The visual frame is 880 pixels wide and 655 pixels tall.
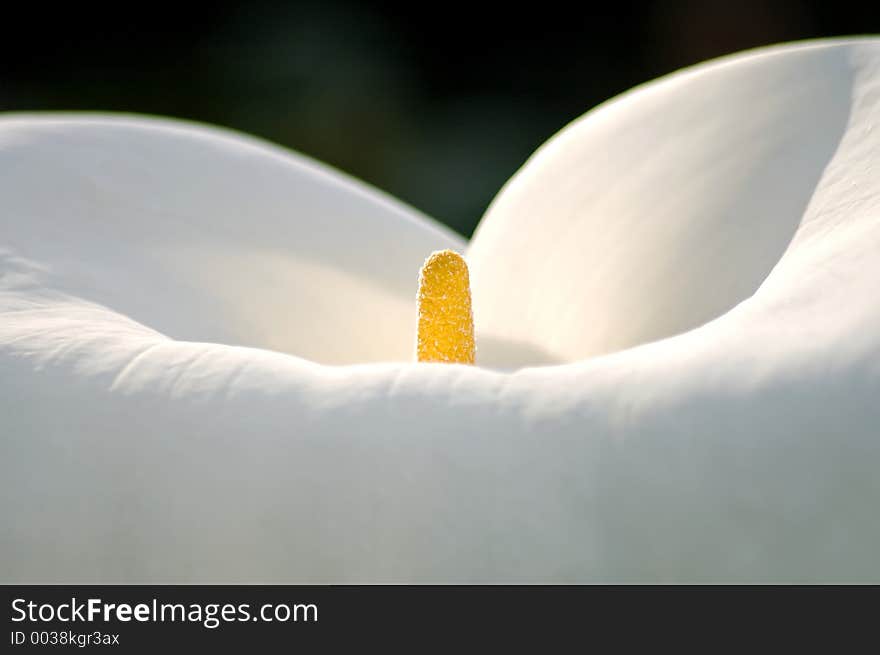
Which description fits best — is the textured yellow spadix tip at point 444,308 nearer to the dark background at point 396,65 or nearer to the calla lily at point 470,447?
the calla lily at point 470,447

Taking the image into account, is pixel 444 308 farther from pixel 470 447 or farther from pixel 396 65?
pixel 396 65

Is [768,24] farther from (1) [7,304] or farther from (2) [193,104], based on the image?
(1) [7,304]

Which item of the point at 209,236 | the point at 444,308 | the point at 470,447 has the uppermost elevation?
the point at 209,236

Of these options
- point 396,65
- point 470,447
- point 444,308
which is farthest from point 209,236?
point 396,65

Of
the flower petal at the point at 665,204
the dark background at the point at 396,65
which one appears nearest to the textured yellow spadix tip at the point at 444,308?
the flower petal at the point at 665,204

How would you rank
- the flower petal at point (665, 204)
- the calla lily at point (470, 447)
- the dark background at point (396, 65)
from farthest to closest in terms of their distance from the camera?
the dark background at point (396, 65) → the flower petal at point (665, 204) → the calla lily at point (470, 447)
